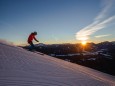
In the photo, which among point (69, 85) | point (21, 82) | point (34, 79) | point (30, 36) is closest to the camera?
point (21, 82)

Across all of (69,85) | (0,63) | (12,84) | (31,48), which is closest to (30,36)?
(31,48)

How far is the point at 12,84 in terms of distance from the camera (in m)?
5.71

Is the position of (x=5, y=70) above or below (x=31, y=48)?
below

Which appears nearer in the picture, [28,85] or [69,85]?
[28,85]

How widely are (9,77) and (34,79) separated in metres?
0.88

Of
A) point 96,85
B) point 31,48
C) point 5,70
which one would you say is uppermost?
point 31,48

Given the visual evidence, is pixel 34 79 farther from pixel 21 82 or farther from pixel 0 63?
pixel 0 63

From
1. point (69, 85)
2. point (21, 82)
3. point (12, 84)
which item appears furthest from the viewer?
point (69, 85)

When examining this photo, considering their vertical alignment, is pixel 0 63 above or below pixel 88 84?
above

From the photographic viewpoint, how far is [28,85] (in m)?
6.01

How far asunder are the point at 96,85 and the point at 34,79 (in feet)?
9.88

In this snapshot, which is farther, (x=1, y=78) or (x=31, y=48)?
(x=31, y=48)

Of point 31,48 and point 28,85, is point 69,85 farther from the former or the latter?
point 31,48

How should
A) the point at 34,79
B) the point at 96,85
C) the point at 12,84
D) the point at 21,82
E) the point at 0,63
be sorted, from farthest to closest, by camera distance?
the point at 96,85 < the point at 0,63 < the point at 34,79 < the point at 21,82 < the point at 12,84
